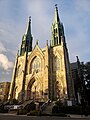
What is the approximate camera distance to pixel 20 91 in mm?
40719

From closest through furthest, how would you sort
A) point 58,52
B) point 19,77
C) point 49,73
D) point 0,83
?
point 49,73 < point 58,52 < point 19,77 < point 0,83

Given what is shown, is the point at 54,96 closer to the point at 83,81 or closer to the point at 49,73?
the point at 49,73

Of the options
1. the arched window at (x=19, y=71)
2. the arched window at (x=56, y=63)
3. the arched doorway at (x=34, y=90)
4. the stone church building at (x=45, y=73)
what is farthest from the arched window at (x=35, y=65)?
the arched window at (x=56, y=63)

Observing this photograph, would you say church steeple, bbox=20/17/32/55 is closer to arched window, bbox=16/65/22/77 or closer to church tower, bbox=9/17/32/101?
church tower, bbox=9/17/32/101

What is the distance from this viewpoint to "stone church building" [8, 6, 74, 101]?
36375mm

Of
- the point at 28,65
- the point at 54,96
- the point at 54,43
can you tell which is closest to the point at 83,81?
the point at 54,96

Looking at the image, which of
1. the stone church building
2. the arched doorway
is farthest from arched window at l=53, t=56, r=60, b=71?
the arched doorway

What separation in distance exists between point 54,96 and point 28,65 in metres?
14.2

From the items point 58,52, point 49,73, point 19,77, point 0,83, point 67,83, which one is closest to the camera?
point 67,83

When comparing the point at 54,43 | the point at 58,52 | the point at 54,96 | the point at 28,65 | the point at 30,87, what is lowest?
the point at 54,96

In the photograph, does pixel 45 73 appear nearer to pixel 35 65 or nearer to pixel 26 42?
pixel 35 65

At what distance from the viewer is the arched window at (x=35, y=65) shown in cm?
4306

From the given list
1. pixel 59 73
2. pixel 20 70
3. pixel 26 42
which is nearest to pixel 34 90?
pixel 59 73

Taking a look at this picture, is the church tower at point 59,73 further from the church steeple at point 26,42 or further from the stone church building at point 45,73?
the church steeple at point 26,42
